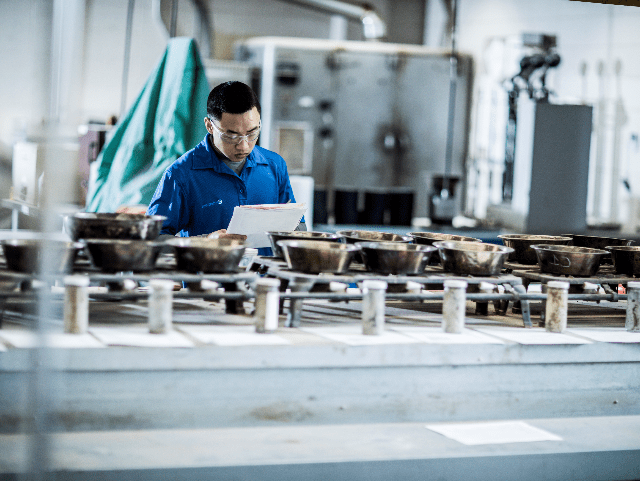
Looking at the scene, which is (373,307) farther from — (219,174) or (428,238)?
(219,174)

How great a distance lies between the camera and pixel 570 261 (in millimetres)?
2346

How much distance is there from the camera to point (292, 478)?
1853 mm

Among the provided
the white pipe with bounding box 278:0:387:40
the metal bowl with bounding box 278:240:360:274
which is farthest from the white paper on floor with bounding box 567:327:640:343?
the white pipe with bounding box 278:0:387:40

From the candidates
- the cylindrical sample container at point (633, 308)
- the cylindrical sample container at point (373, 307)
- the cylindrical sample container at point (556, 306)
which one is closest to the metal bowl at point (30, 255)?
the cylindrical sample container at point (373, 307)

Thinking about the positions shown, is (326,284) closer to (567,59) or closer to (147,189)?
(147,189)

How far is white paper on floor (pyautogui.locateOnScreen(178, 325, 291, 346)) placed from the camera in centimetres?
191

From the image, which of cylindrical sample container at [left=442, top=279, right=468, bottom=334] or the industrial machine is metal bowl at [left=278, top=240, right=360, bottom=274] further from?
the industrial machine

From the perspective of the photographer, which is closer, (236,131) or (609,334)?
(609,334)

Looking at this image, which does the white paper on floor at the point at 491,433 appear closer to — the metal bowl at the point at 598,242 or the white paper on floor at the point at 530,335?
the white paper on floor at the point at 530,335

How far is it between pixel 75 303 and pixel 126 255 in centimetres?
22

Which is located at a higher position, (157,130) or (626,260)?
(157,130)

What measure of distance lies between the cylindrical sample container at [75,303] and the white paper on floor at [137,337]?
0.16ft

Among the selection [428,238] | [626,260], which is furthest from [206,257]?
[626,260]

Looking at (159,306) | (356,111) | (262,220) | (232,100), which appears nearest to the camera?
(159,306)
